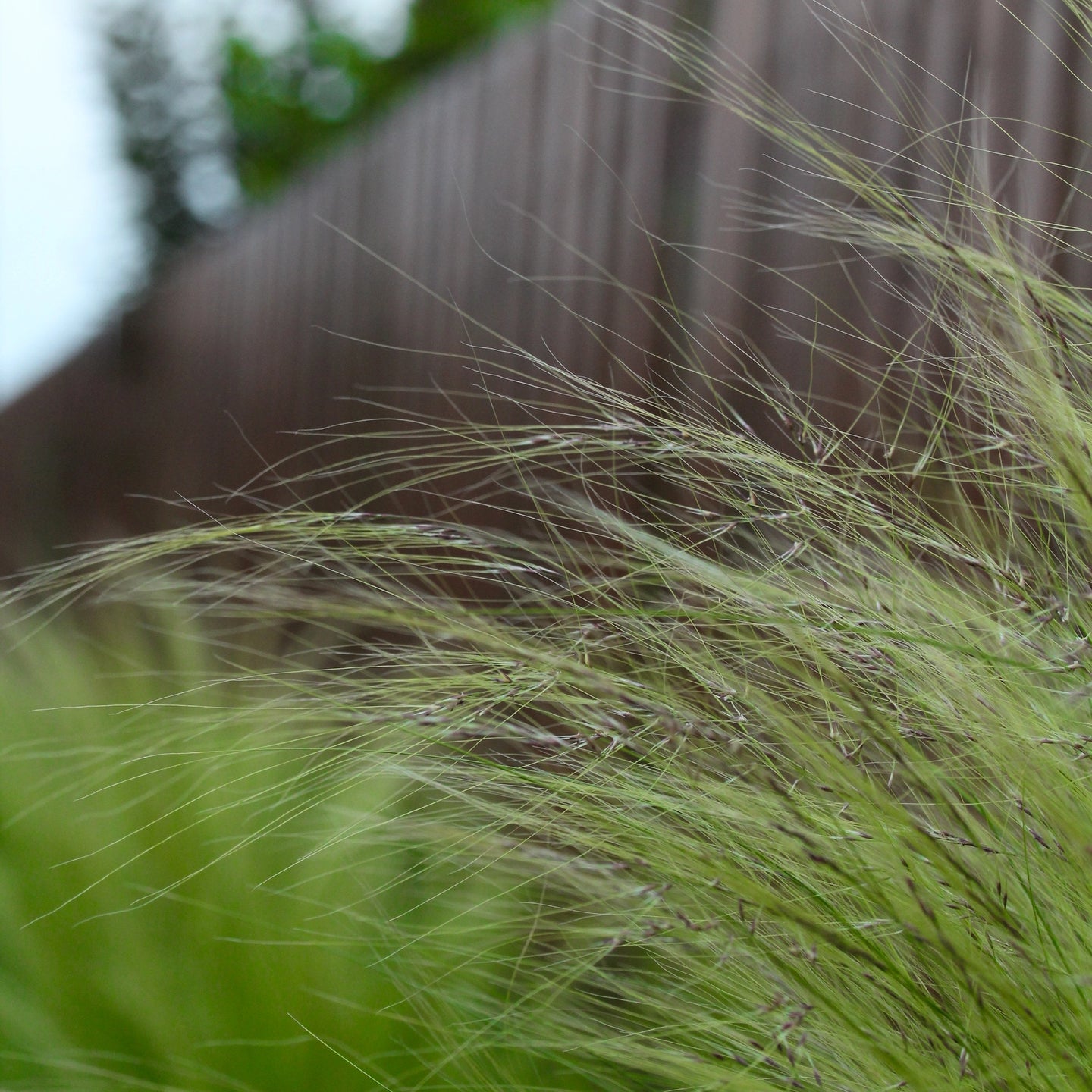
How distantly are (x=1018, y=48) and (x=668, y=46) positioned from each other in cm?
101

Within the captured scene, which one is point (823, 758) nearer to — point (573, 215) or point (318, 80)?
point (573, 215)

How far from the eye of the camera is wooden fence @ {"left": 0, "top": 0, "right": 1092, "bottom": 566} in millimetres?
1518

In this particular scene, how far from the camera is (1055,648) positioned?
68cm

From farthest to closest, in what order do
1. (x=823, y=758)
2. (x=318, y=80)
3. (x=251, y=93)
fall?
(x=251, y=93) < (x=318, y=80) < (x=823, y=758)

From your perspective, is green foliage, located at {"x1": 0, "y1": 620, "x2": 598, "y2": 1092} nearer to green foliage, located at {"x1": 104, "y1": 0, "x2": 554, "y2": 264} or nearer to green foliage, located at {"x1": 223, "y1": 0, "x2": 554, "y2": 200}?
green foliage, located at {"x1": 104, "y1": 0, "x2": 554, "y2": 264}

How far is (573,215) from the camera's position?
8.62 ft

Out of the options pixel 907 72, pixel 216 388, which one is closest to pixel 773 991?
pixel 907 72

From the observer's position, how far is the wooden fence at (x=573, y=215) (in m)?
1.52

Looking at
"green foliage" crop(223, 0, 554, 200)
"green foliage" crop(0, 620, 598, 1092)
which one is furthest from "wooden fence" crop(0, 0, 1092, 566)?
"green foliage" crop(223, 0, 554, 200)

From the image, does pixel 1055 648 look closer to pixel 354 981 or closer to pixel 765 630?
pixel 765 630

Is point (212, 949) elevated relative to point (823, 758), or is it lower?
lower

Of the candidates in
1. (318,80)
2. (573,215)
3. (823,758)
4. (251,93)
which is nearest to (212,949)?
(823,758)

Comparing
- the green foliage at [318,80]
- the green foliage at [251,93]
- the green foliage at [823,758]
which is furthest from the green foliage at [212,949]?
the green foliage at [318,80]

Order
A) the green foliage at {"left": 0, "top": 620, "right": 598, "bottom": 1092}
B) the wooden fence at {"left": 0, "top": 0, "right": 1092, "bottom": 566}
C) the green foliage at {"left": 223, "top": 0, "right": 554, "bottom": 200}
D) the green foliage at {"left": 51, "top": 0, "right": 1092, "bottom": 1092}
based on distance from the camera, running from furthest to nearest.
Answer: the green foliage at {"left": 223, "top": 0, "right": 554, "bottom": 200}, the wooden fence at {"left": 0, "top": 0, "right": 1092, "bottom": 566}, the green foliage at {"left": 0, "top": 620, "right": 598, "bottom": 1092}, the green foliage at {"left": 51, "top": 0, "right": 1092, "bottom": 1092}
